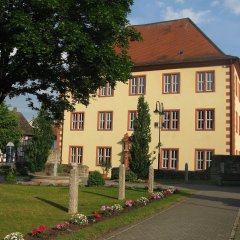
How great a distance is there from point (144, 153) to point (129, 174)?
7518 millimetres

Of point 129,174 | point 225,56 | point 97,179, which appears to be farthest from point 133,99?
point 97,179

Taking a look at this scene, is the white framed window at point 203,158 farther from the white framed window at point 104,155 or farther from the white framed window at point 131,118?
the white framed window at point 104,155

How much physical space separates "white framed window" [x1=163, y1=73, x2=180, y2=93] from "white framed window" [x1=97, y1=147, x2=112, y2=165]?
7761mm

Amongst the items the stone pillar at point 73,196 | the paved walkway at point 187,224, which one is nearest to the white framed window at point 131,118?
the paved walkway at point 187,224

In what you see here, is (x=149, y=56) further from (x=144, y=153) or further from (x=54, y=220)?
(x=54, y=220)

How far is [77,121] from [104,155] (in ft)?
15.2

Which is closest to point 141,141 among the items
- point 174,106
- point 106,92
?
point 174,106

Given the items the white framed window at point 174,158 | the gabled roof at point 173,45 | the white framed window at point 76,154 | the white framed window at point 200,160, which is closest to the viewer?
the white framed window at point 200,160

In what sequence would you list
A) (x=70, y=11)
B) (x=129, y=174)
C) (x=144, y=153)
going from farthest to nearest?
1. (x=144, y=153)
2. (x=129, y=174)
3. (x=70, y=11)

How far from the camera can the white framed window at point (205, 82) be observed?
39.5 m

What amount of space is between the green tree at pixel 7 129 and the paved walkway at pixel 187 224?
126ft

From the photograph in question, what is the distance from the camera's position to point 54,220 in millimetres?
11656

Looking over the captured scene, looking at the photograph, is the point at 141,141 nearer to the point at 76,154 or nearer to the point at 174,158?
the point at 174,158

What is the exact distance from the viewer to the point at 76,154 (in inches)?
1805
